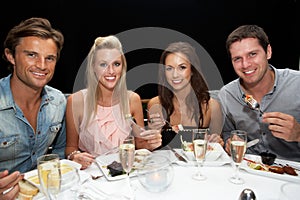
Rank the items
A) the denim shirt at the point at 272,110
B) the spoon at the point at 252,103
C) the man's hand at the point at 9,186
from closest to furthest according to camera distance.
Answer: the man's hand at the point at 9,186
the spoon at the point at 252,103
the denim shirt at the point at 272,110

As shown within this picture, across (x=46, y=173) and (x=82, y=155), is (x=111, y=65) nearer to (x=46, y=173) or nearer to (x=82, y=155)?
(x=82, y=155)

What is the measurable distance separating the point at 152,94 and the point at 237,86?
2073mm

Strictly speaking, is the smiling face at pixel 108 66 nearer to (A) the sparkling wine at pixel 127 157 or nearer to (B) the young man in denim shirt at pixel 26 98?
(B) the young man in denim shirt at pixel 26 98

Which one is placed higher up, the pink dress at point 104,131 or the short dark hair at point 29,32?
the short dark hair at point 29,32

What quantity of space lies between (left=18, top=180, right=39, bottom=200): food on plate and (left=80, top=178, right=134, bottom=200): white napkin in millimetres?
196

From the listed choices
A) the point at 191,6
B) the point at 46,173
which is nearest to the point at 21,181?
the point at 46,173

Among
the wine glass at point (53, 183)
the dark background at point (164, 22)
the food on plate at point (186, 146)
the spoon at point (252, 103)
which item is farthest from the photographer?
the dark background at point (164, 22)

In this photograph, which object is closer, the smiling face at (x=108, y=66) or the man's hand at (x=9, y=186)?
the man's hand at (x=9, y=186)

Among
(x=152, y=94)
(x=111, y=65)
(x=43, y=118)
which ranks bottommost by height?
(x=152, y=94)

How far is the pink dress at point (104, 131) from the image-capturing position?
2.01m

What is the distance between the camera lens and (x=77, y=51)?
12.4ft

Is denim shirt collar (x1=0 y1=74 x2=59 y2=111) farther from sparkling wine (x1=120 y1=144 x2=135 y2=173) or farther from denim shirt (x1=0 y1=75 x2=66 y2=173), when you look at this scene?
sparkling wine (x1=120 y1=144 x2=135 y2=173)

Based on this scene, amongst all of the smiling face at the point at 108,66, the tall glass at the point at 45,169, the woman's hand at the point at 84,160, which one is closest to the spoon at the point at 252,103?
the smiling face at the point at 108,66

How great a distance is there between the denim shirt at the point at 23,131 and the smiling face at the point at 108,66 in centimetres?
43
